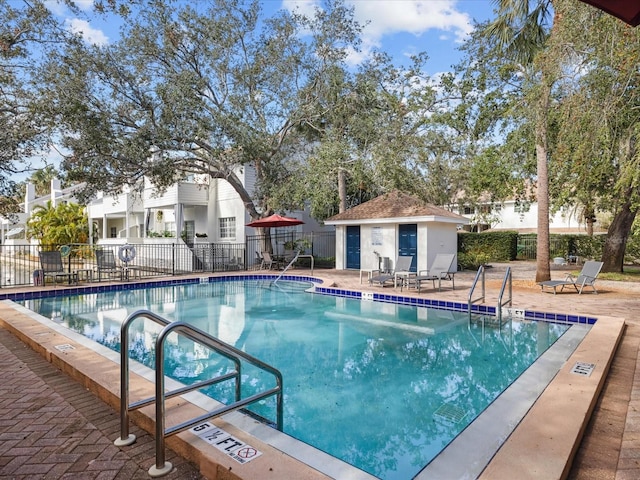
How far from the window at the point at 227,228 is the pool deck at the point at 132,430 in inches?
614

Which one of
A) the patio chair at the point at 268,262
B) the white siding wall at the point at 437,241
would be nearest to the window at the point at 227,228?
the patio chair at the point at 268,262

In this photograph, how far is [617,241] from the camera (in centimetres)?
1528

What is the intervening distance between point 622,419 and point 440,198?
938 inches

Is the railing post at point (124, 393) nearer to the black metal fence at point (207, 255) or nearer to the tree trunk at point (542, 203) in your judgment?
the tree trunk at point (542, 203)

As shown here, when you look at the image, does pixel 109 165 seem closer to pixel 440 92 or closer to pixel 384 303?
pixel 384 303

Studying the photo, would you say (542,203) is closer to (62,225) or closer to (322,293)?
(322,293)

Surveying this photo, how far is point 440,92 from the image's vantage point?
55.5 ft

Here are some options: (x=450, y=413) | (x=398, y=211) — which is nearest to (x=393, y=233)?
(x=398, y=211)

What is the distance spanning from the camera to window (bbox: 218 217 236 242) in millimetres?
21016

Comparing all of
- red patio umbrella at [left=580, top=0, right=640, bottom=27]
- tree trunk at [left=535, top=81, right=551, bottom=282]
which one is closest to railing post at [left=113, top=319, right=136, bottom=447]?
red patio umbrella at [left=580, top=0, right=640, bottom=27]

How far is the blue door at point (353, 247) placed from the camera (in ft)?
60.3

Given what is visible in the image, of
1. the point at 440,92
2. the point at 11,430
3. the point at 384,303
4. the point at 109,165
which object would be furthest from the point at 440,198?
the point at 11,430

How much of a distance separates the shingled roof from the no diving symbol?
44.6ft

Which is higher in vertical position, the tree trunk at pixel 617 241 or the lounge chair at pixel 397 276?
the tree trunk at pixel 617 241
